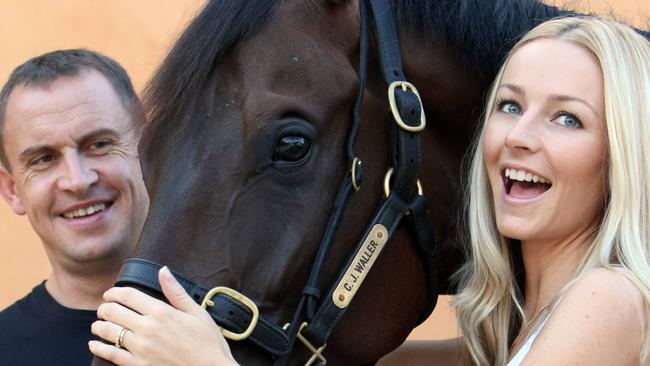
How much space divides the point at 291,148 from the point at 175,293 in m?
0.38

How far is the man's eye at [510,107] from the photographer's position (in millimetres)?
2207

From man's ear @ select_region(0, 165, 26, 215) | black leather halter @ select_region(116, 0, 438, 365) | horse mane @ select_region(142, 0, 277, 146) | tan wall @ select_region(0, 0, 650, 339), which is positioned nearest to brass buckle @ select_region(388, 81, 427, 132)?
black leather halter @ select_region(116, 0, 438, 365)

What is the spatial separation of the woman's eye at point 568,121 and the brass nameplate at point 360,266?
1.44ft

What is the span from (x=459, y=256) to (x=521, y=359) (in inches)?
21.2

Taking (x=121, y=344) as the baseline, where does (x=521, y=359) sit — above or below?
below

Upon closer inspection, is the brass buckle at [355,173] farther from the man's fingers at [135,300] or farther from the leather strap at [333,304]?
the man's fingers at [135,300]

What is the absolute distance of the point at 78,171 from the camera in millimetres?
2883

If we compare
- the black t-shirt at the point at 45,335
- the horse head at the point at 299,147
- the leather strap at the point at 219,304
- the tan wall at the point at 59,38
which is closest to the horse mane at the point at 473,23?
the horse head at the point at 299,147

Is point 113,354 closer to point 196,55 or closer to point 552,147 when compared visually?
point 196,55

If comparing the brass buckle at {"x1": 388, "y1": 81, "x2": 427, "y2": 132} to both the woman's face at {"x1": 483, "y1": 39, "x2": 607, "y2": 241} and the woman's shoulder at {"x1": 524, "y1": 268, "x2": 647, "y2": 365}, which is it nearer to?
the woman's face at {"x1": 483, "y1": 39, "x2": 607, "y2": 241}

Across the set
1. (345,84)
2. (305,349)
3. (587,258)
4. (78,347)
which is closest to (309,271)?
(305,349)

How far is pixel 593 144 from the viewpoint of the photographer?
206 centimetres

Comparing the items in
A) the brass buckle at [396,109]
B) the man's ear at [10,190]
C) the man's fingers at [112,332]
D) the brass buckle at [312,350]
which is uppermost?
the man's ear at [10,190]

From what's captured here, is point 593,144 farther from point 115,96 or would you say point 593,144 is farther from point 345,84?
point 115,96
